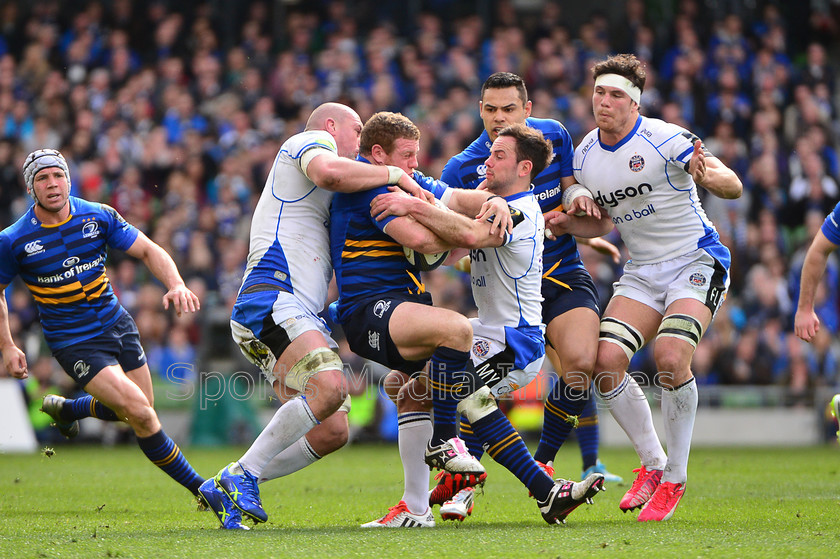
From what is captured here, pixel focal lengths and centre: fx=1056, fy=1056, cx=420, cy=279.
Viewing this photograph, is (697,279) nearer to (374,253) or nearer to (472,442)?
(472,442)

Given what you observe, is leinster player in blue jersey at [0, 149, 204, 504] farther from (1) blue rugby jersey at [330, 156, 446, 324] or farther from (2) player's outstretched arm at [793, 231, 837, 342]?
(2) player's outstretched arm at [793, 231, 837, 342]

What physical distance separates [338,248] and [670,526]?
2446 mm

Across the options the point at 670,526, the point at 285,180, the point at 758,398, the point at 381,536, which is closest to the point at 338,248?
the point at 285,180

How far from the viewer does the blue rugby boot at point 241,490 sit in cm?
574

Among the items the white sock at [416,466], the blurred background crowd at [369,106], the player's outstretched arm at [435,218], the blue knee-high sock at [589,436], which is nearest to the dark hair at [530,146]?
the player's outstretched arm at [435,218]

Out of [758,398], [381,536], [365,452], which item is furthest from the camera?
[758,398]

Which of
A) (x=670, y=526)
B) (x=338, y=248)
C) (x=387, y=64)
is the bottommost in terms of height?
(x=670, y=526)

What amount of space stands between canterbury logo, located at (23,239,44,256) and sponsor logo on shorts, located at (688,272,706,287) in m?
4.51

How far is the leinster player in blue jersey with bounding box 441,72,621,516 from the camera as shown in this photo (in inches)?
266

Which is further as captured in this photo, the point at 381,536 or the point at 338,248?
the point at 338,248

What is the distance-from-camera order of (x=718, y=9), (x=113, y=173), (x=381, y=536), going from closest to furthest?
(x=381, y=536) → (x=113, y=173) → (x=718, y=9)

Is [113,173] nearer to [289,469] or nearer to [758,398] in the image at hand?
[758,398]

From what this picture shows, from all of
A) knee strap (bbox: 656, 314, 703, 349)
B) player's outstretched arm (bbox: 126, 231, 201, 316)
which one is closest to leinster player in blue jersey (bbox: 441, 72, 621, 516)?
knee strap (bbox: 656, 314, 703, 349)

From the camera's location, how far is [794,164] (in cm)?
1686
